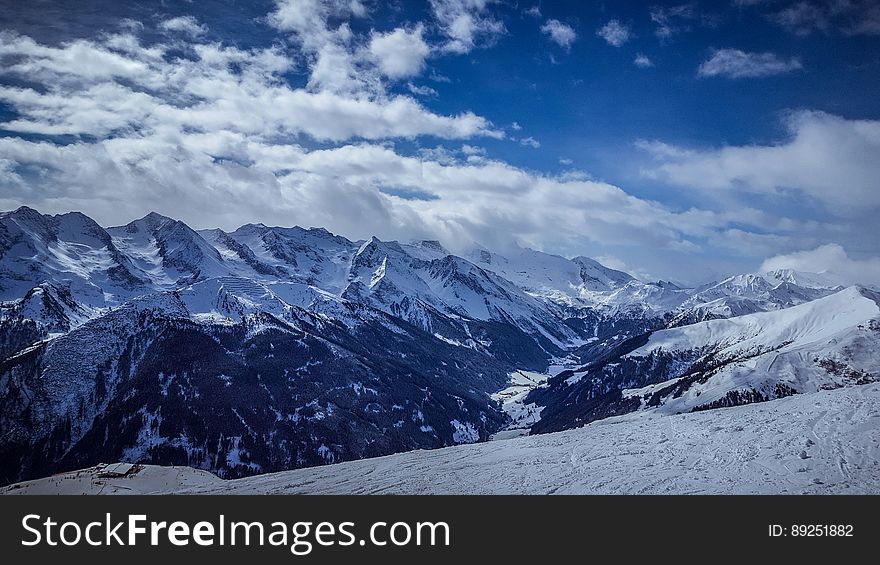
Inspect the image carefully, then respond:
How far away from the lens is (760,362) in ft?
390

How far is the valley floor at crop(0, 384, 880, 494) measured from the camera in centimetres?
2142

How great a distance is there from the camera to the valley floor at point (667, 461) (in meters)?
21.4

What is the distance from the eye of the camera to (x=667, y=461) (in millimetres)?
25203
